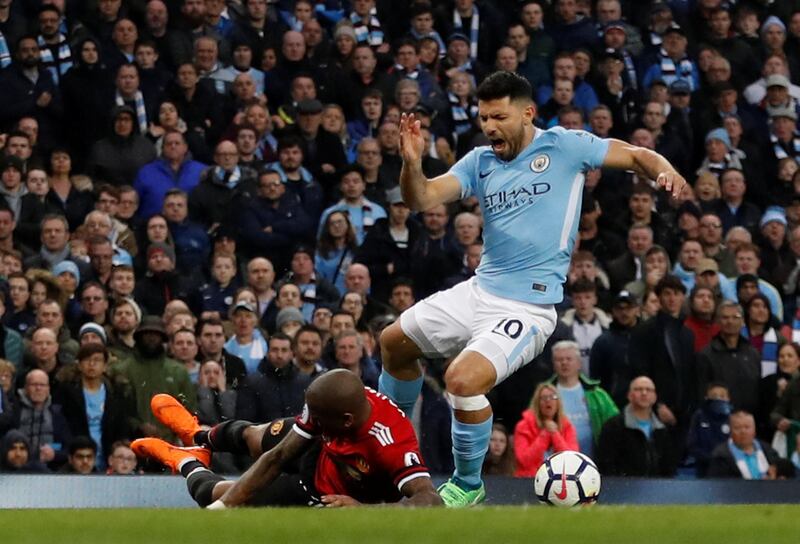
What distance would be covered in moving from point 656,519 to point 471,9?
1325cm

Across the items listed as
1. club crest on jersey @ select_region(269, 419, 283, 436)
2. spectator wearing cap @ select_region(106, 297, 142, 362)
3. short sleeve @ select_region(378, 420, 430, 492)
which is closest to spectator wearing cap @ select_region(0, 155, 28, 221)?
spectator wearing cap @ select_region(106, 297, 142, 362)

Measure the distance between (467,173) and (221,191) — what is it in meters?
6.95

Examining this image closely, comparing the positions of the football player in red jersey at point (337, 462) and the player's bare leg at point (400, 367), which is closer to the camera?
the football player in red jersey at point (337, 462)

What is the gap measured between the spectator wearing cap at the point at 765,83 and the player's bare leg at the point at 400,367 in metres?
11.1

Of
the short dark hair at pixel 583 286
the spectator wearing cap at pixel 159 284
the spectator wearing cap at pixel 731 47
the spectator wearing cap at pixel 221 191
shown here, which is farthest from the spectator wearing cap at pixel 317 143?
the spectator wearing cap at pixel 731 47

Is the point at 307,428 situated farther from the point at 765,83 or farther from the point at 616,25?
the point at 765,83

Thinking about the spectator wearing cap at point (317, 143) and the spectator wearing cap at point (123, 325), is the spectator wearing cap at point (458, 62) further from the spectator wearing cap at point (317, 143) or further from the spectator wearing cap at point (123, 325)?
the spectator wearing cap at point (123, 325)

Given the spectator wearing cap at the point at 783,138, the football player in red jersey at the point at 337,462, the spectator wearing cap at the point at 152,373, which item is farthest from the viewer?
the spectator wearing cap at the point at 783,138

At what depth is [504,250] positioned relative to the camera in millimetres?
11031

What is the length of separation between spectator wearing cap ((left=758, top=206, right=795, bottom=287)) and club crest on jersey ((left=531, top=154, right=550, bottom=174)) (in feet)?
26.8

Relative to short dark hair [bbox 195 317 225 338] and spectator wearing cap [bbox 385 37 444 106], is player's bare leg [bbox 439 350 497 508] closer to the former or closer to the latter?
short dark hair [bbox 195 317 225 338]

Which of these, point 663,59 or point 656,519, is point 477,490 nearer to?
point 656,519

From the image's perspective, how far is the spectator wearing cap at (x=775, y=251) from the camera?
18781 mm

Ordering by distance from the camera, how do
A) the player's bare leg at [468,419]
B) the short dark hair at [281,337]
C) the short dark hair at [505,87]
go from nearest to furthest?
the player's bare leg at [468,419]
the short dark hair at [505,87]
the short dark hair at [281,337]
